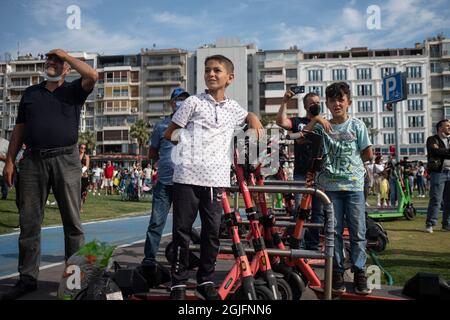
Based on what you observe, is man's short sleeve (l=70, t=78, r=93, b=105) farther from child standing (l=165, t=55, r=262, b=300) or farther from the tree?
the tree

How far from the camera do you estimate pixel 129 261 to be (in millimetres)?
5543

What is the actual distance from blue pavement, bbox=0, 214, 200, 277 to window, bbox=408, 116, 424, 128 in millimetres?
79628

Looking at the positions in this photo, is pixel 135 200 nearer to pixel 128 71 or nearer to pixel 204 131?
pixel 204 131

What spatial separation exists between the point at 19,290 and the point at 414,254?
5044mm

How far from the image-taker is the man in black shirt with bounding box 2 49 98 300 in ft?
12.9

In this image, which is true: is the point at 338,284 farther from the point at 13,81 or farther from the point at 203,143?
the point at 13,81

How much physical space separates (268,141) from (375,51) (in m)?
89.3

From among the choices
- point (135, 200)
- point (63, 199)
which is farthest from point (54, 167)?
point (135, 200)

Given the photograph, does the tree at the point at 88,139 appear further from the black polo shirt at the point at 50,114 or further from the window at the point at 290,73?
the black polo shirt at the point at 50,114

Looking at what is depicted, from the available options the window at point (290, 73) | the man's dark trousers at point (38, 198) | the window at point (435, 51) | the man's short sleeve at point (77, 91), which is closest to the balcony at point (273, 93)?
the window at point (290, 73)

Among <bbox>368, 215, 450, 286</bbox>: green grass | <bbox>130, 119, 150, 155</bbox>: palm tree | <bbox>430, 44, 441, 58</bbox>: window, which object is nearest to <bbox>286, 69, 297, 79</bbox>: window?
<bbox>430, 44, 441, 58</bbox>: window

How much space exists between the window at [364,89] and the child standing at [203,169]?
84.1 metres

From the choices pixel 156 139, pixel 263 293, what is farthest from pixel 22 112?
pixel 263 293
